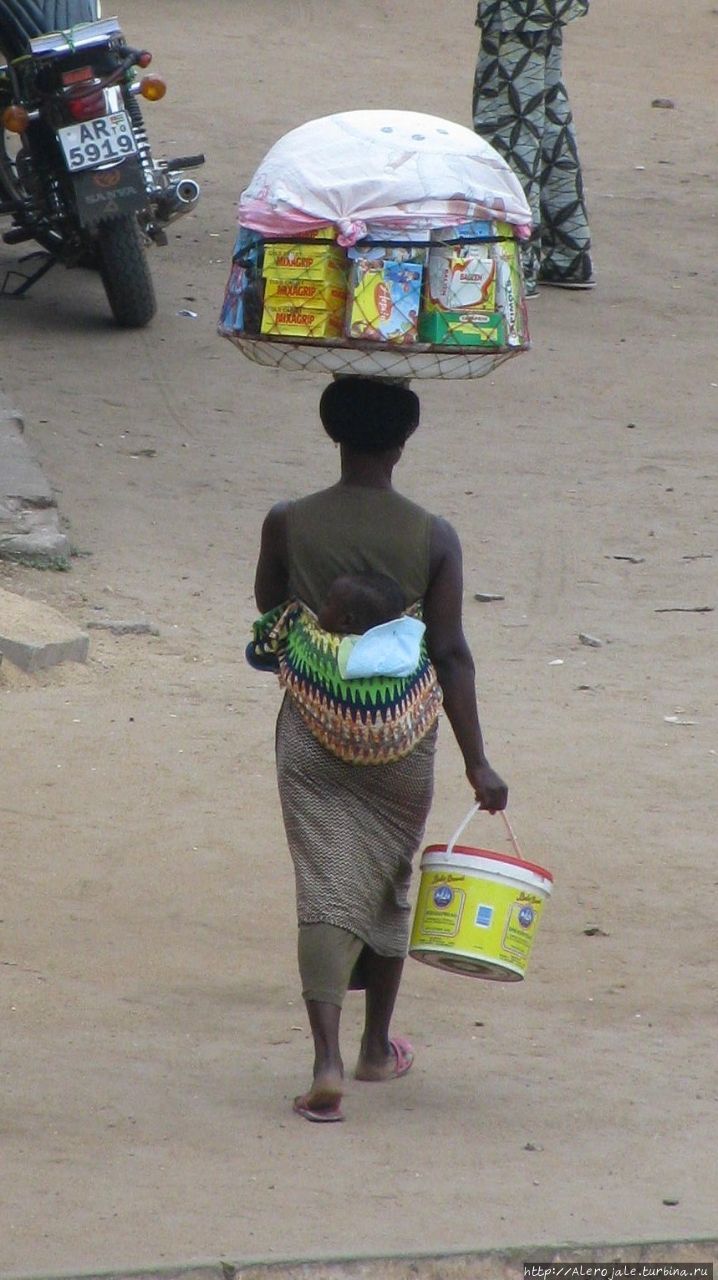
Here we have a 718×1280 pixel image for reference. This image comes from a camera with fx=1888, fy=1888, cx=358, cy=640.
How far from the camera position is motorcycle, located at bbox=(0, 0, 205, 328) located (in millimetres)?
8102

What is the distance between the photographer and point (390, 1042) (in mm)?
3875

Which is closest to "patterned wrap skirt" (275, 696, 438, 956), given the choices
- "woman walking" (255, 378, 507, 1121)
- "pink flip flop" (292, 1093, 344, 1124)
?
"woman walking" (255, 378, 507, 1121)

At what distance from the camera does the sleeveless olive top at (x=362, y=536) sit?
3.50 metres

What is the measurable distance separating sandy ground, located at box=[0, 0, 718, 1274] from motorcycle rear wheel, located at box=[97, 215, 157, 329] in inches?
5.6

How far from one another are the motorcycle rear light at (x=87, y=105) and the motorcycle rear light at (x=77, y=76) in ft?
0.24

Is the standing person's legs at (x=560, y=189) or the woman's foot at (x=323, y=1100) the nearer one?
the woman's foot at (x=323, y=1100)

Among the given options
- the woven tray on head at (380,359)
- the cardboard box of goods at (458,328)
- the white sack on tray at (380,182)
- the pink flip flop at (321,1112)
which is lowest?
the pink flip flop at (321,1112)

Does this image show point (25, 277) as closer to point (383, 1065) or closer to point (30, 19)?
point (30, 19)

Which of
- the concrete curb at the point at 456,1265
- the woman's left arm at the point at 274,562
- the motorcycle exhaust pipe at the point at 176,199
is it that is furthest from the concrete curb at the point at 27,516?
the concrete curb at the point at 456,1265

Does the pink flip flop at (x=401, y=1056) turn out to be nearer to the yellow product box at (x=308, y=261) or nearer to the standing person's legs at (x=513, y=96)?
the yellow product box at (x=308, y=261)

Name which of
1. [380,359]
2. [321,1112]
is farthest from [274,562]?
[321,1112]

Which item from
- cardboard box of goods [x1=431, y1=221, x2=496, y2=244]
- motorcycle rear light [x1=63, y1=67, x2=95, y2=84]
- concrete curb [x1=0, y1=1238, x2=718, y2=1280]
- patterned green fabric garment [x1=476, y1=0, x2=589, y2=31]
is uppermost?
cardboard box of goods [x1=431, y1=221, x2=496, y2=244]

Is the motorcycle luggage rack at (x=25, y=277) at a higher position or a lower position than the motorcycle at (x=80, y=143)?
lower

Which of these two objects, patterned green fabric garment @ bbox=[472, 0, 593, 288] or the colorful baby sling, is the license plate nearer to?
patterned green fabric garment @ bbox=[472, 0, 593, 288]
